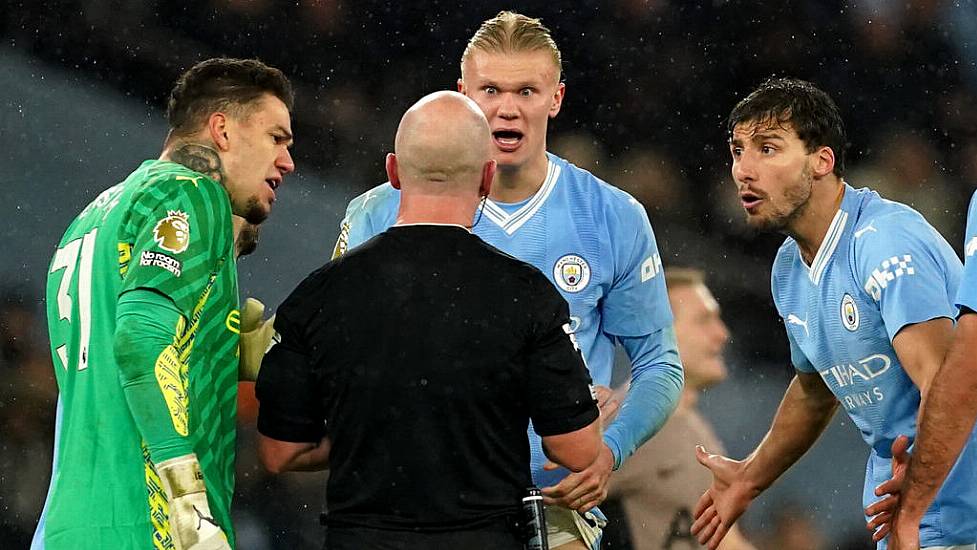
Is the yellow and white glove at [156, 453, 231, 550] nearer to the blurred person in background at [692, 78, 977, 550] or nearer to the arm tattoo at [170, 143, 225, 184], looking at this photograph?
the arm tattoo at [170, 143, 225, 184]

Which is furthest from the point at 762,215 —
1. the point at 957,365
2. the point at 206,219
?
the point at 206,219

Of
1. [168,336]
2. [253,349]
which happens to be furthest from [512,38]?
[168,336]

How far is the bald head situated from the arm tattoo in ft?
1.74

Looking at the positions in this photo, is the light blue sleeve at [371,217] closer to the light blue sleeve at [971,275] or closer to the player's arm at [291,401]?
the player's arm at [291,401]

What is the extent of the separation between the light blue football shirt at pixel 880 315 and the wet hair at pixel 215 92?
145 centimetres

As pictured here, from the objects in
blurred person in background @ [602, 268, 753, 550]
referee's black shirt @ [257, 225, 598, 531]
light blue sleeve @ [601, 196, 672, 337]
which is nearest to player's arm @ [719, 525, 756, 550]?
blurred person in background @ [602, 268, 753, 550]

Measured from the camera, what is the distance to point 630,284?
299 centimetres

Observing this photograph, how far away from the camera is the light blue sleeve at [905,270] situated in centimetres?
284

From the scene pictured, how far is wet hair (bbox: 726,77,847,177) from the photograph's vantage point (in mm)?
3379

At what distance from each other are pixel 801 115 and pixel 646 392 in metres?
0.98

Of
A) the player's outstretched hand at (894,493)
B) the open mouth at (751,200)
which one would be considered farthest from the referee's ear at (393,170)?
the open mouth at (751,200)

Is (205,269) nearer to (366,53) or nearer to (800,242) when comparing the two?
(800,242)

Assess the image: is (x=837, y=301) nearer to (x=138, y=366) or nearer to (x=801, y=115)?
(x=801, y=115)

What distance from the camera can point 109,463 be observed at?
232cm
